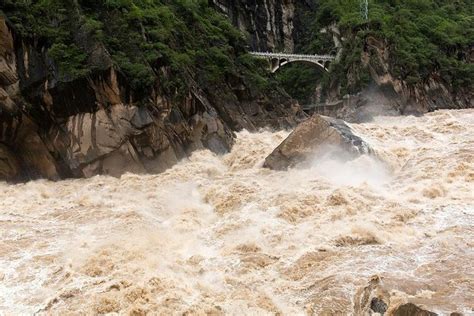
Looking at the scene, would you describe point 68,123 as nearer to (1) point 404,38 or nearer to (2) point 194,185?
(2) point 194,185

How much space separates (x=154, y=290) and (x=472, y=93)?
4976 cm

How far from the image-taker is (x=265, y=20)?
61969mm

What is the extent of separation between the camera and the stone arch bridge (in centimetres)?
5353

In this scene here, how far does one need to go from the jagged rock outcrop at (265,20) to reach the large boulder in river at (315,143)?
39093 millimetres

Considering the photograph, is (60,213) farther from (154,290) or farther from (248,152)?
(248,152)

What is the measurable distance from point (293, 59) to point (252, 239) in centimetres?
4353

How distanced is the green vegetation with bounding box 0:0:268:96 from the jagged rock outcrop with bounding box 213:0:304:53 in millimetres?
23874

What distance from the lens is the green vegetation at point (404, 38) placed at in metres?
49.5

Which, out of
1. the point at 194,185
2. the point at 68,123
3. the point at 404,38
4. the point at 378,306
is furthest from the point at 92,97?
the point at 404,38

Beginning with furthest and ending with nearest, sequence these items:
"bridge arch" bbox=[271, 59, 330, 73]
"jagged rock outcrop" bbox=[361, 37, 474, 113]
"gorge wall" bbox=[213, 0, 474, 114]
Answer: "bridge arch" bbox=[271, 59, 330, 73]
"gorge wall" bbox=[213, 0, 474, 114]
"jagged rock outcrop" bbox=[361, 37, 474, 113]

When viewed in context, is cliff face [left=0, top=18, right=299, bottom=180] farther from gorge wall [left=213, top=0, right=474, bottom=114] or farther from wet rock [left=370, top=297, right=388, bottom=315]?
gorge wall [left=213, top=0, right=474, bottom=114]

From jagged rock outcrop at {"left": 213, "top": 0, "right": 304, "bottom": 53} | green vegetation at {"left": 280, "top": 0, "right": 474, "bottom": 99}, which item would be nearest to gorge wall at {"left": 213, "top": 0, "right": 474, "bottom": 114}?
jagged rock outcrop at {"left": 213, "top": 0, "right": 304, "bottom": 53}

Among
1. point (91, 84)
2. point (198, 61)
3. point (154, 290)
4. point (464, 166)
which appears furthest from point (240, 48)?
point (154, 290)

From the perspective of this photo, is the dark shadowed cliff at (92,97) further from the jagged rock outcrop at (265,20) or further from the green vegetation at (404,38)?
the jagged rock outcrop at (265,20)
